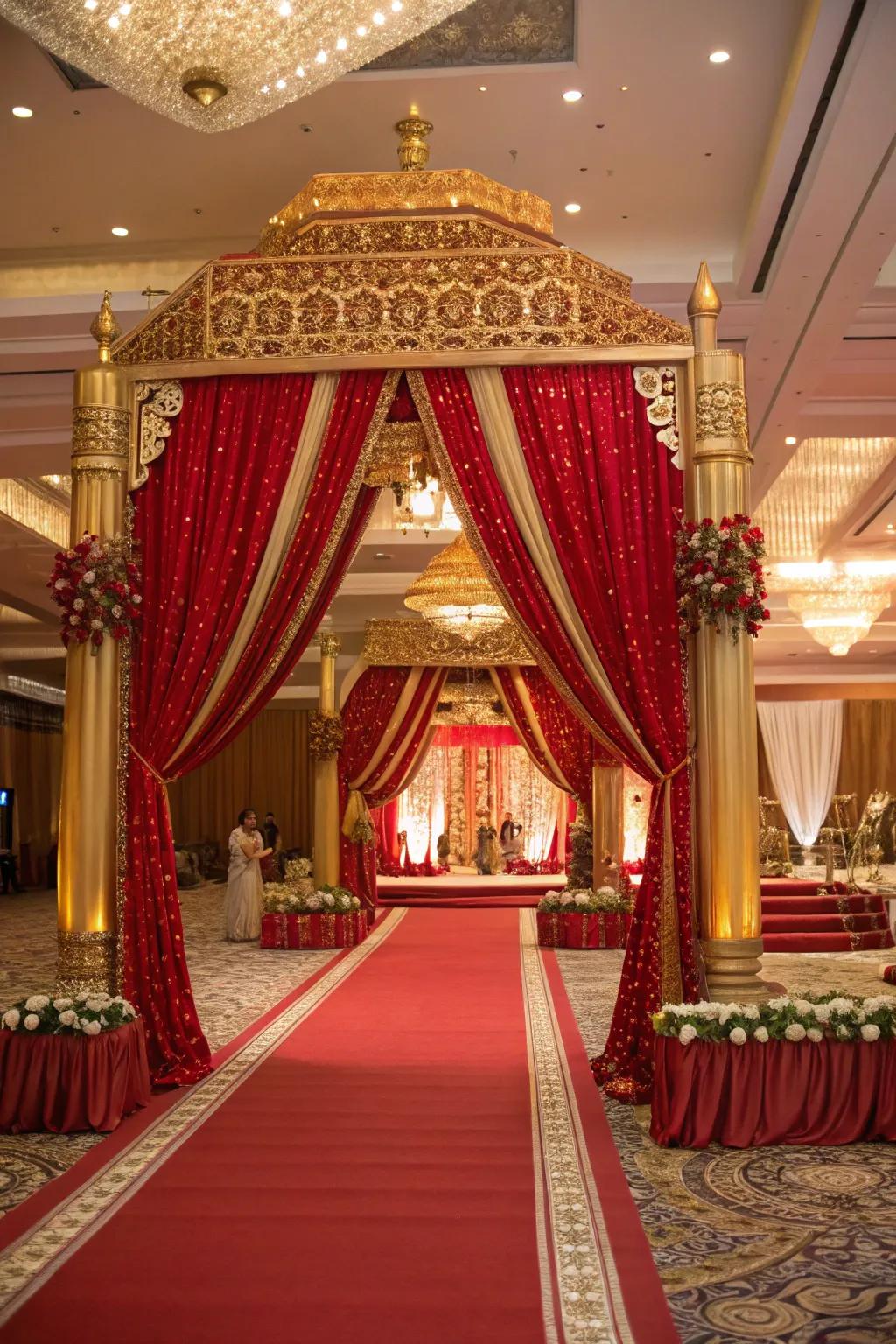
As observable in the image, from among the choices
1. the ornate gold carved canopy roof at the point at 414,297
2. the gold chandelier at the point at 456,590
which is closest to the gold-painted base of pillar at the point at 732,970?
the ornate gold carved canopy roof at the point at 414,297

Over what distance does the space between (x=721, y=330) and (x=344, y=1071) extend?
16.4ft

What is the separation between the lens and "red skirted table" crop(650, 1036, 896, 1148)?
5.04 m

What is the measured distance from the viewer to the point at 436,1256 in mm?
3781

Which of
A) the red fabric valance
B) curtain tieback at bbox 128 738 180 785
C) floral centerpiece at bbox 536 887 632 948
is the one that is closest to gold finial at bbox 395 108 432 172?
curtain tieback at bbox 128 738 180 785

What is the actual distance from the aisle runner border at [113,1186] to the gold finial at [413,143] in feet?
14.8

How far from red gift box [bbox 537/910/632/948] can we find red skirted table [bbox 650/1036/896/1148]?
6.71 metres

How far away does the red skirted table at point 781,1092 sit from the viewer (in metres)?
5.04

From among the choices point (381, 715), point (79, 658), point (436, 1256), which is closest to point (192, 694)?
point (79, 658)

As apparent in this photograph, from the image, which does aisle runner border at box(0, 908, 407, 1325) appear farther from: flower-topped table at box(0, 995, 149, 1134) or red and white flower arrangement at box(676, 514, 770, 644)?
red and white flower arrangement at box(676, 514, 770, 644)

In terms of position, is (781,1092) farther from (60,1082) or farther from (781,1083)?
(60,1082)

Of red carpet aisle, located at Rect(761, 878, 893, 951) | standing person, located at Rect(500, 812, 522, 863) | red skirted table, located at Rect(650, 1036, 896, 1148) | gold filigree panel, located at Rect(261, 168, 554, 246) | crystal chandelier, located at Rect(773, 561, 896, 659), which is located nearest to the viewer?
red skirted table, located at Rect(650, 1036, 896, 1148)

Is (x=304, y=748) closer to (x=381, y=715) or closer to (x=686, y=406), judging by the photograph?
(x=381, y=715)

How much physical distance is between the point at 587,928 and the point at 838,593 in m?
5.03

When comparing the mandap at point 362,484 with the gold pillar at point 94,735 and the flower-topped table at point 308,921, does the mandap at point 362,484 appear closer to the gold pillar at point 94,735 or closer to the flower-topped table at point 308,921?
the gold pillar at point 94,735
